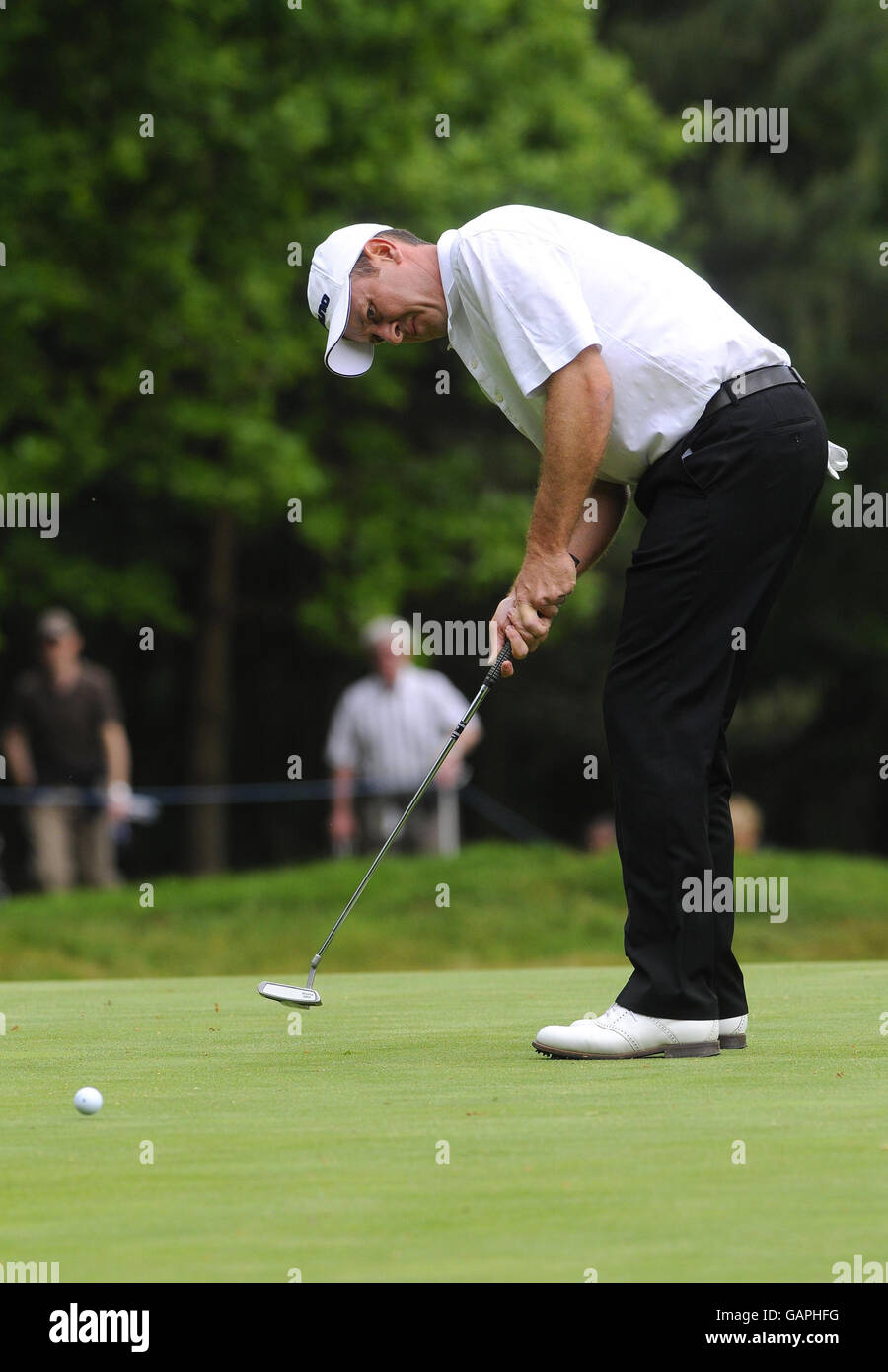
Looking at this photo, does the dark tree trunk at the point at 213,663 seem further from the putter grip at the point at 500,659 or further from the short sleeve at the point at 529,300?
the short sleeve at the point at 529,300

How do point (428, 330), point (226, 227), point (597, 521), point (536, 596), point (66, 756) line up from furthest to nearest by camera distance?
point (226, 227)
point (66, 756)
point (597, 521)
point (428, 330)
point (536, 596)

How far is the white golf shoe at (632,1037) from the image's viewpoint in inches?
193

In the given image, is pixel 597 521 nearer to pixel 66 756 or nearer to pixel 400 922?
pixel 400 922

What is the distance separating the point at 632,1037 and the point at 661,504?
1.24 m

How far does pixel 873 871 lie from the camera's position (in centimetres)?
1393

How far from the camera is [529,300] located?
16.2ft

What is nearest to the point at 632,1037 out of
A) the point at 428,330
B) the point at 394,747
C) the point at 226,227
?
the point at 428,330

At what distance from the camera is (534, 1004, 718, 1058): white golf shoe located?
490cm

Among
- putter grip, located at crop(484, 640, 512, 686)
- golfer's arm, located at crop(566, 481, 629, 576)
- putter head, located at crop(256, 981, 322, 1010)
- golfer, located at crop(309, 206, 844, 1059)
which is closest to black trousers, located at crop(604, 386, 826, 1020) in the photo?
golfer, located at crop(309, 206, 844, 1059)

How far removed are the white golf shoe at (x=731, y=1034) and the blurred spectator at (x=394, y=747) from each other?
28.4 ft

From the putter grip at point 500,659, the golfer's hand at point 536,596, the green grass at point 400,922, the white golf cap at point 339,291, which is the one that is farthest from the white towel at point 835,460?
the green grass at point 400,922

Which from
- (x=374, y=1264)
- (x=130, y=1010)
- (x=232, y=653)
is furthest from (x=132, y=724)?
(x=374, y=1264)

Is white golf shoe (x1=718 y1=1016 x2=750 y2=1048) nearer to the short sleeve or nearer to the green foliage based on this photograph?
the short sleeve
